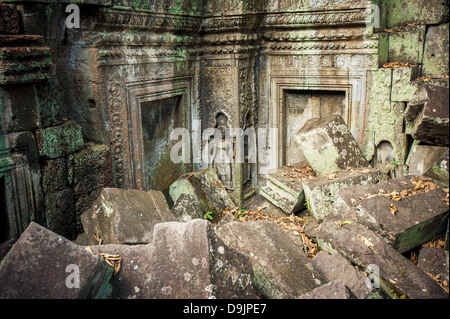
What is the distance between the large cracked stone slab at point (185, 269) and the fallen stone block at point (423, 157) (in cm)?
197

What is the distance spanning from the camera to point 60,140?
3.77m

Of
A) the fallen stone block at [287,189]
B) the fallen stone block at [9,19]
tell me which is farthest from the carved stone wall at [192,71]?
the fallen stone block at [287,189]

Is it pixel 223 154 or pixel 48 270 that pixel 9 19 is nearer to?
pixel 48 270

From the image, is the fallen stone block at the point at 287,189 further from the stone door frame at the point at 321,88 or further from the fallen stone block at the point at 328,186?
the stone door frame at the point at 321,88

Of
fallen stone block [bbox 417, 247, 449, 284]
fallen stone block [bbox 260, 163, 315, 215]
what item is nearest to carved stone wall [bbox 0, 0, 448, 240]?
fallen stone block [bbox 260, 163, 315, 215]

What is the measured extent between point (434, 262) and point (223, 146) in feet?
10.7

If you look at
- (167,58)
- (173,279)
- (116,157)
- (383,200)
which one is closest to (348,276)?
(383,200)

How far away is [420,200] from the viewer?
3.45 metres

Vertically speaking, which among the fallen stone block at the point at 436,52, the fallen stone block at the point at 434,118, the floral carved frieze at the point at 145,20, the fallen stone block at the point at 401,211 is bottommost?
the fallen stone block at the point at 401,211

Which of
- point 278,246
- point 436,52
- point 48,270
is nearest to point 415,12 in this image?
point 436,52

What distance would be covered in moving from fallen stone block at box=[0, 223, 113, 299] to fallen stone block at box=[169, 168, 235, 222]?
2.11 m

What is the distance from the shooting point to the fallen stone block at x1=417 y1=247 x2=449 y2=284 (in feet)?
9.73

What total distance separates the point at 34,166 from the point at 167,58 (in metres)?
2.17

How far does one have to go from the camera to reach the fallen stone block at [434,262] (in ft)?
9.73
